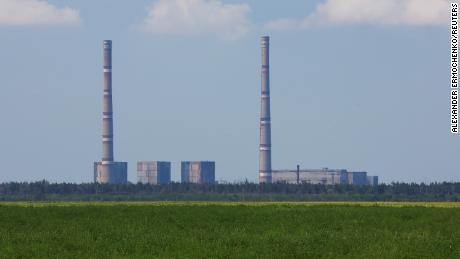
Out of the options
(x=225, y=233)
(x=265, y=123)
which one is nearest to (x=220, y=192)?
(x=265, y=123)

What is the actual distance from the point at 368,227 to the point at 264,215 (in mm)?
10276

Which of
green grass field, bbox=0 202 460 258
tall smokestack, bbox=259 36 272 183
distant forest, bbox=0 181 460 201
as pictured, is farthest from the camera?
tall smokestack, bbox=259 36 272 183

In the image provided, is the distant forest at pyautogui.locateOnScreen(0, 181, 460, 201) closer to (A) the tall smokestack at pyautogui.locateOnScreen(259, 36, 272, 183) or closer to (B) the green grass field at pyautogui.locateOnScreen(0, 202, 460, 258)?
(A) the tall smokestack at pyautogui.locateOnScreen(259, 36, 272, 183)

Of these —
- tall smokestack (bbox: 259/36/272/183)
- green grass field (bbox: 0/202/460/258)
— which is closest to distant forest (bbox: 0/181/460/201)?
tall smokestack (bbox: 259/36/272/183)

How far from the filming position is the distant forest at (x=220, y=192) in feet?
552

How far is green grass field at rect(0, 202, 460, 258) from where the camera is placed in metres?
38.4

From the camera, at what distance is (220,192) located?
186875 mm

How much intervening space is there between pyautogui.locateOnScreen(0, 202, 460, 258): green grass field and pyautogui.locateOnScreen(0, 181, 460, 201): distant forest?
3983 inches

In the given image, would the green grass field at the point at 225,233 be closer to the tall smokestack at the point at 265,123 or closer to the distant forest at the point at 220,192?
the distant forest at the point at 220,192

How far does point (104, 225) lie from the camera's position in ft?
167

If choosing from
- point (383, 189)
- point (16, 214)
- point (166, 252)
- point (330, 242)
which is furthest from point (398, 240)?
point (383, 189)

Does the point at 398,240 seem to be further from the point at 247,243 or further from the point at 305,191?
the point at 305,191

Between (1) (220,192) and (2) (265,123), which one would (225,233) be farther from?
(2) (265,123)

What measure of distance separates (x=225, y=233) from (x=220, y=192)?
141m
